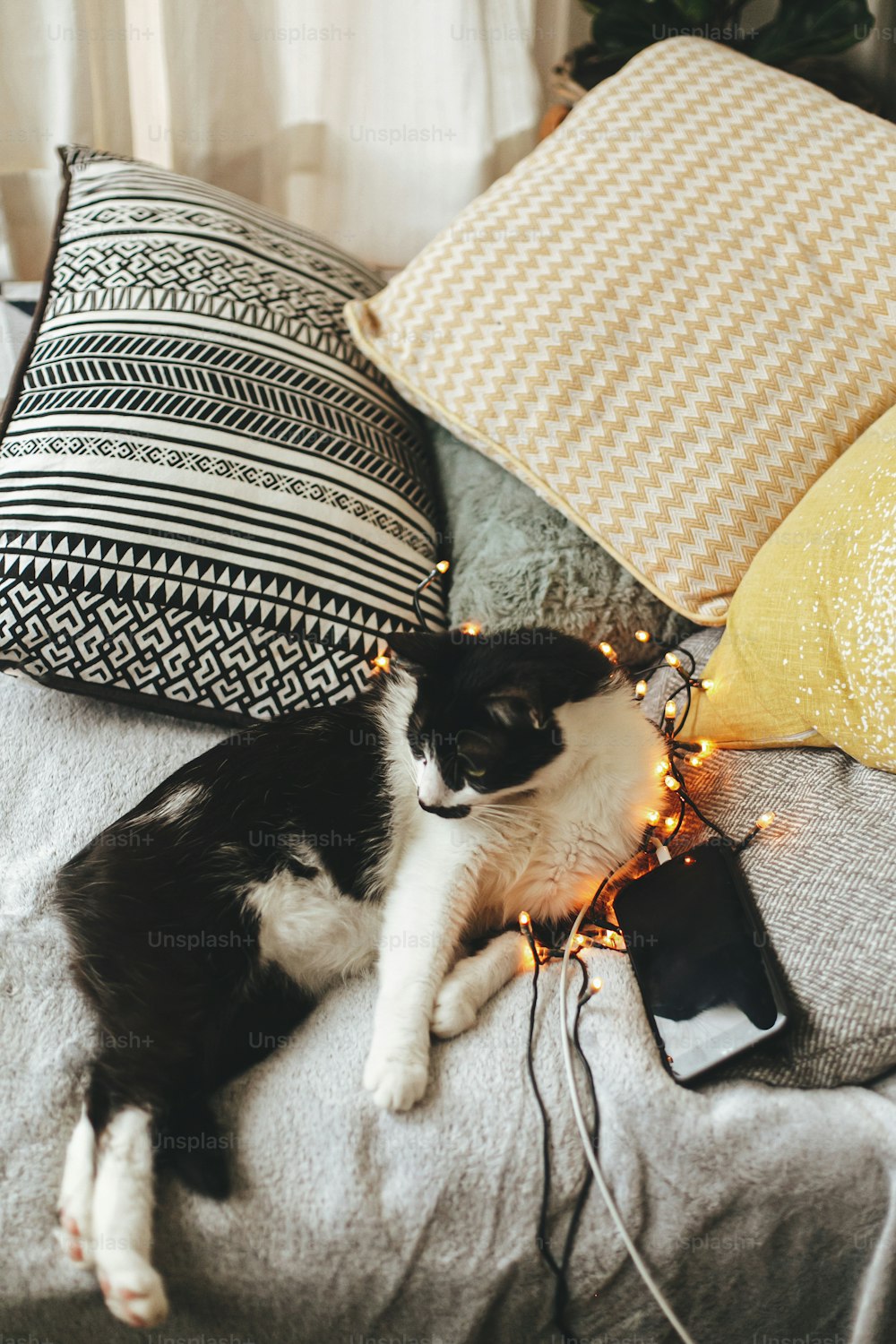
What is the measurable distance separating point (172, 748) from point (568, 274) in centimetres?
73

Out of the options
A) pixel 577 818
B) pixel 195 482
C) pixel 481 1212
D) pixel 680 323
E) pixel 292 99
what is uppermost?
pixel 292 99

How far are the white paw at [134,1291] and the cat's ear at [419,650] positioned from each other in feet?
1.69

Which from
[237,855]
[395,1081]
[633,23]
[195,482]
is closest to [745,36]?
[633,23]

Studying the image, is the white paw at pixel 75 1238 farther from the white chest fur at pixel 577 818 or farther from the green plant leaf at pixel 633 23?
the green plant leaf at pixel 633 23

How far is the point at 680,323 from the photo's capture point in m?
1.05

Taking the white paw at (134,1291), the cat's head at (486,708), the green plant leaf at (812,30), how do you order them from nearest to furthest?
the white paw at (134,1291)
the cat's head at (486,708)
the green plant leaf at (812,30)

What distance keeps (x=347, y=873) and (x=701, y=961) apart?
0.34 meters

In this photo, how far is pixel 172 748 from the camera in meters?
1.06

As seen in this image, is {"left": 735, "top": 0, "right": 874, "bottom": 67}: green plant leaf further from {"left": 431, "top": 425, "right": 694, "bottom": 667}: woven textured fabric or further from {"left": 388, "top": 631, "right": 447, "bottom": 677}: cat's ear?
{"left": 388, "top": 631, "right": 447, "bottom": 677}: cat's ear

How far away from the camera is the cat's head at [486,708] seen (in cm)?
84

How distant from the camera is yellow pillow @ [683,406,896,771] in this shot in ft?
2.57

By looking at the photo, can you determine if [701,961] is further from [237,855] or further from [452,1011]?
[237,855]

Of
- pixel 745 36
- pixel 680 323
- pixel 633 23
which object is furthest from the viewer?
pixel 745 36

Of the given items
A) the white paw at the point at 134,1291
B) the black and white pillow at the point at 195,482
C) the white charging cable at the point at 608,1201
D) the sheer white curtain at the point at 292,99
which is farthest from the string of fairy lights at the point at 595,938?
the sheer white curtain at the point at 292,99
